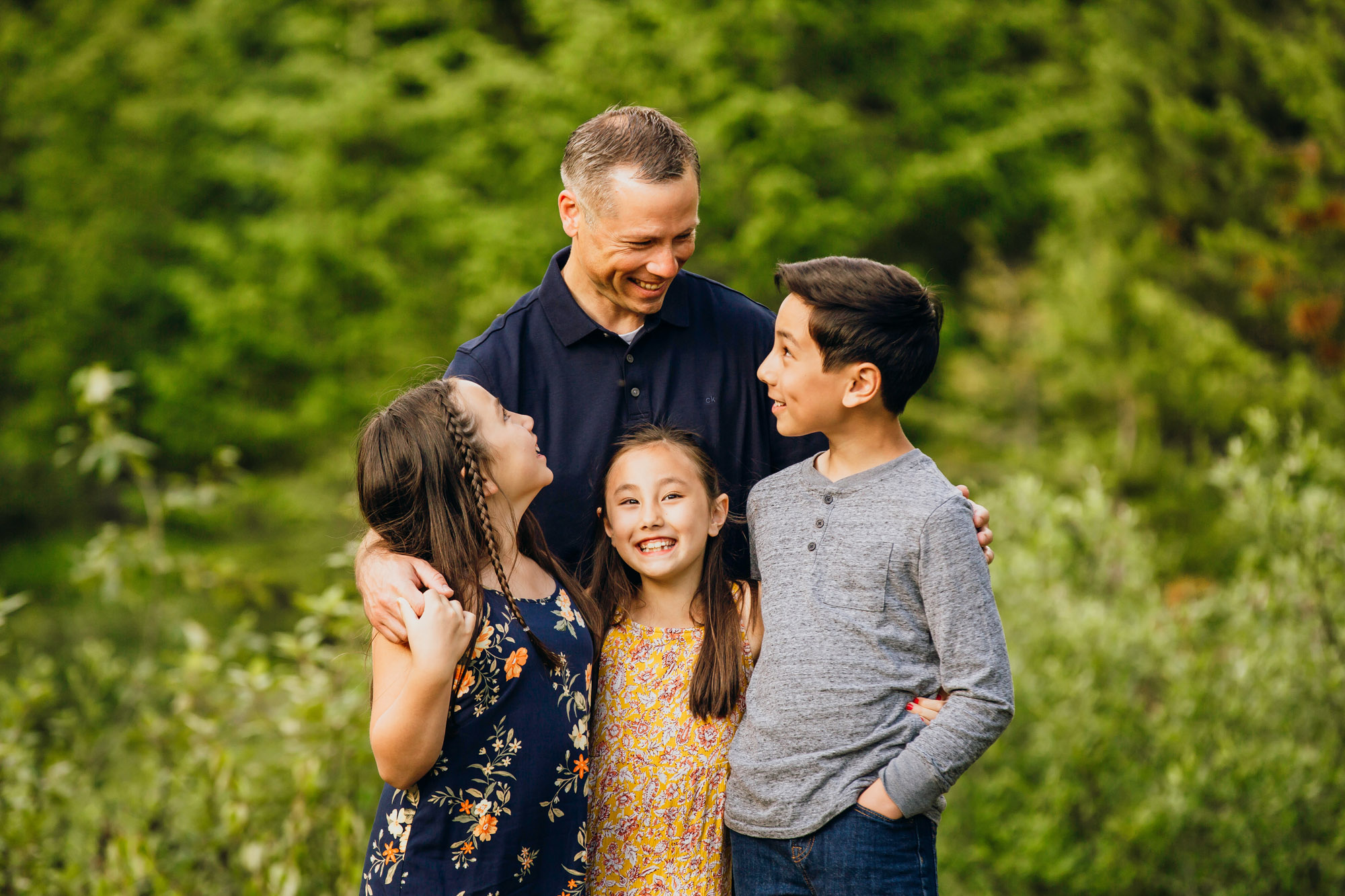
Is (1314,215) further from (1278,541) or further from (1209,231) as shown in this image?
(1278,541)

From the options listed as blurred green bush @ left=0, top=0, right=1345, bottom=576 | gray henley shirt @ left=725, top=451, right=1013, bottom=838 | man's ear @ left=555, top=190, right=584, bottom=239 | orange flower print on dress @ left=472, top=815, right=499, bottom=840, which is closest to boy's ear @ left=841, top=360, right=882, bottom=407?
gray henley shirt @ left=725, top=451, right=1013, bottom=838

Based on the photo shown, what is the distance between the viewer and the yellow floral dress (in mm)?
2152

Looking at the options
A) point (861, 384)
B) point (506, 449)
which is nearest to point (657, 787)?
point (506, 449)

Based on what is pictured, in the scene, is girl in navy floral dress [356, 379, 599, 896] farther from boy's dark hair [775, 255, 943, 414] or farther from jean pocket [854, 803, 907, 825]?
boy's dark hair [775, 255, 943, 414]

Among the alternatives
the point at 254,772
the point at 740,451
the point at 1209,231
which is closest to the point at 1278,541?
the point at 740,451

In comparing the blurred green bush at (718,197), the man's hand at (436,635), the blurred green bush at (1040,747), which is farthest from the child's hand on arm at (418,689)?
the blurred green bush at (718,197)

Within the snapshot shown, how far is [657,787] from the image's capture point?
7.09ft

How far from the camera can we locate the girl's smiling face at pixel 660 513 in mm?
2230

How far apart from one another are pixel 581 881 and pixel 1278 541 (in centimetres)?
302

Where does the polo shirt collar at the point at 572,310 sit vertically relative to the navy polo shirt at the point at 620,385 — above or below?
above

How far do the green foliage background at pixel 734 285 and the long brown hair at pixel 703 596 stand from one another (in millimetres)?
1091

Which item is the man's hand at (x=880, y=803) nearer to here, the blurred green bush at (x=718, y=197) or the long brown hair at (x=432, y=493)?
the long brown hair at (x=432, y=493)

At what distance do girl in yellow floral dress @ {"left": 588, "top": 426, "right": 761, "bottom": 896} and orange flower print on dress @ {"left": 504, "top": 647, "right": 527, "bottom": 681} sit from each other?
278 mm

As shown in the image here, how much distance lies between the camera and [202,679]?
3977 millimetres
